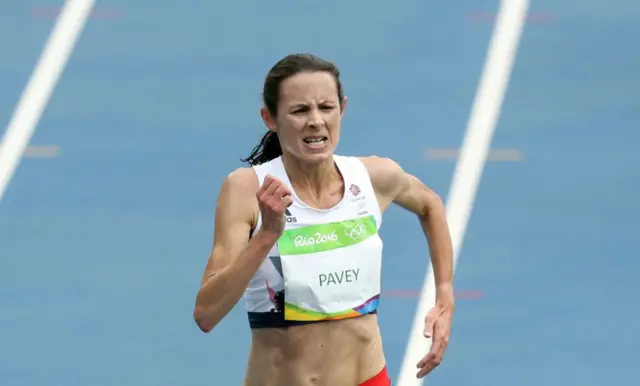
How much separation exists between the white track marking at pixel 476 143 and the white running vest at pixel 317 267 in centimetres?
273

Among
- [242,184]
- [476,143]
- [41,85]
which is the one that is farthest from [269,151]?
[41,85]

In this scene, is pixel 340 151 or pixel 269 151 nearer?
pixel 269 151

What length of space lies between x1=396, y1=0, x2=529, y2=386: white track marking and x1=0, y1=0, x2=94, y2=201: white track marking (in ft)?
8.67

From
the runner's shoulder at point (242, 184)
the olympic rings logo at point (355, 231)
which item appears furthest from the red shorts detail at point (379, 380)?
the runner's shoulder at point (242, 184)

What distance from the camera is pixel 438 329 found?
5.79m

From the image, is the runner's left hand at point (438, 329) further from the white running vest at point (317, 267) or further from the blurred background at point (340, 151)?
the blurred background at point (340, 151)

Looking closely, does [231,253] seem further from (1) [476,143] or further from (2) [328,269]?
(1) [476,143]

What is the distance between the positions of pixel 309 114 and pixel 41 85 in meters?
6.06

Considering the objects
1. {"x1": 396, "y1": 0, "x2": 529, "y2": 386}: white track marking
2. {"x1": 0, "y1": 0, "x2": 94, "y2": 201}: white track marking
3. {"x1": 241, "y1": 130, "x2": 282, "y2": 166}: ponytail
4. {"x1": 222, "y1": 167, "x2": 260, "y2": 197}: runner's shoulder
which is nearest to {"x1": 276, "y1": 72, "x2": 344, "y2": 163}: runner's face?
{"x1": 222, "y1": 167, "x2": 260, "y2": 197}: runner's shoulder

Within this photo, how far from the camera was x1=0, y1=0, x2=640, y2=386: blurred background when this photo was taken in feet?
28.9

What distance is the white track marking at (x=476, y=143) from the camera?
876cm

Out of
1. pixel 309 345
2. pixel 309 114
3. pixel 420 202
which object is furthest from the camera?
pixel 420 202

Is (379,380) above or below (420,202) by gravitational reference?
below

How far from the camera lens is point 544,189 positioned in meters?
10.2
